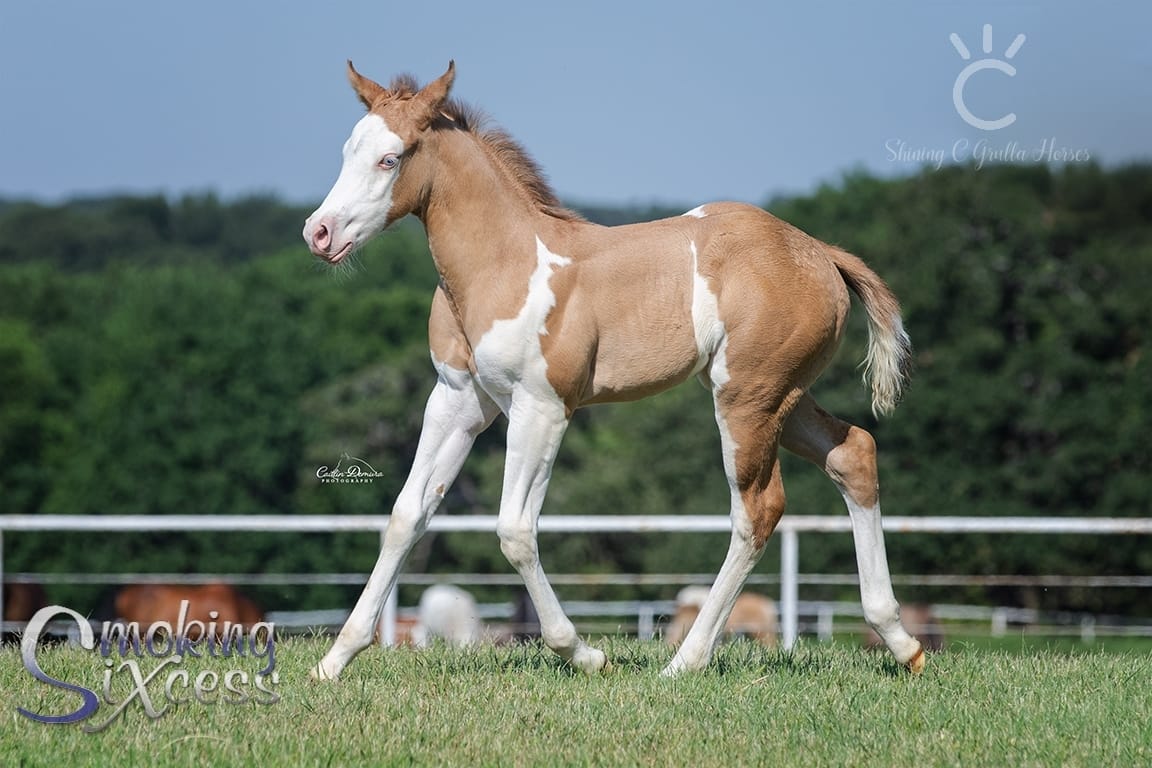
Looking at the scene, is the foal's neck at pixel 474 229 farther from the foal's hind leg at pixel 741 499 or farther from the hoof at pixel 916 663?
the hoof at pixel 916 663

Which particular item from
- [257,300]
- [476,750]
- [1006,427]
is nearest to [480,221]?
[476,750]

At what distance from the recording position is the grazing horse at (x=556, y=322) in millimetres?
4934

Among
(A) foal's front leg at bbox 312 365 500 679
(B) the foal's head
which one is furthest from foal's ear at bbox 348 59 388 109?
(A) foal's front leg at bbox 312 365 500 679

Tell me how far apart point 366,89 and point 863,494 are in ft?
7.91

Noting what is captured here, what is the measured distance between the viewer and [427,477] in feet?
17.0

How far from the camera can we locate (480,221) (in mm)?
5117

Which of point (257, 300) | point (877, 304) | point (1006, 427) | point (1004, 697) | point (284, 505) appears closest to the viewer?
point (1004, 697)

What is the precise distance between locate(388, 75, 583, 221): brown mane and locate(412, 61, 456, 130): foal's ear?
210 millimetres

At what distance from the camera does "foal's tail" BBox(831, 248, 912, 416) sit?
18.2 feet

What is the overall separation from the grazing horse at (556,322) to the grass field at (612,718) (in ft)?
0.98

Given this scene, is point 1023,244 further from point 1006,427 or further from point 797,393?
point 797,393

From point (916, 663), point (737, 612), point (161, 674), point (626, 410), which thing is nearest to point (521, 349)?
point (161, 674)

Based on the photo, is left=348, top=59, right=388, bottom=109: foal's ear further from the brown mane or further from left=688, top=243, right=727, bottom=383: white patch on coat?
left=688, top=243, right=727, bottom=383: white patch on coat

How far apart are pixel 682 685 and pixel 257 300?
4020cm
